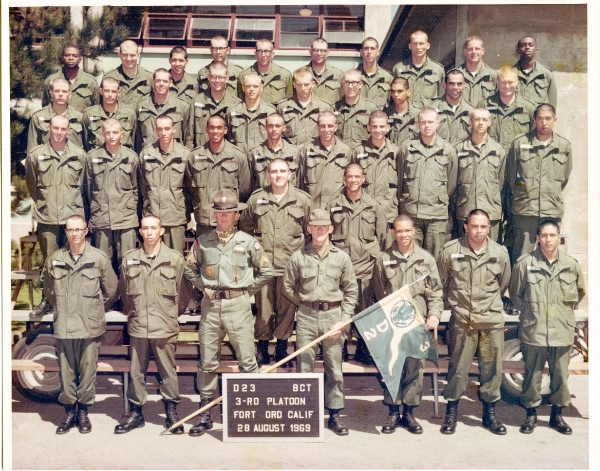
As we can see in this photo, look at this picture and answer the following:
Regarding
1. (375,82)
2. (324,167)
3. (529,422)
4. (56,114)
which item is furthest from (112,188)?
(529,422)

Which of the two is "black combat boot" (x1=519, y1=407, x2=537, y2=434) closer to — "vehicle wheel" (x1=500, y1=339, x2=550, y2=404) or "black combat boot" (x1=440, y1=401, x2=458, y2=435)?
"vehicle wheel" (x1=500, y1=339, x2=550, y2=404)

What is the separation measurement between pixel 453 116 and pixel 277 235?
2.37 metres

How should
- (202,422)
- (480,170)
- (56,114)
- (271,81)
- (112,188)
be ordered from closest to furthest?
1. (202,422)
2. (112,188)
3. (480,170)
4. (56,114)
5. (271,81)

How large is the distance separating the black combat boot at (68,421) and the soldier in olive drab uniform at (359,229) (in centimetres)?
281

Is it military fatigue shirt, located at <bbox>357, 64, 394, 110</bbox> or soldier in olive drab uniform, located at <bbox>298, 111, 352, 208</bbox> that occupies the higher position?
military fatigue shirt, located at <bbox>357, 64, 394, 110</bbox>

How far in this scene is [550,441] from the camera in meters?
8.63

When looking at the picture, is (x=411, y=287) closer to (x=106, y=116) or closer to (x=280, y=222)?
(x=280, y=222)

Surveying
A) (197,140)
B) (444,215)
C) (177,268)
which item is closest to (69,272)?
(177,268)

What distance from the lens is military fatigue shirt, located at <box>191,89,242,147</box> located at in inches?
386

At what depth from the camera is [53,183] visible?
9.23 metres

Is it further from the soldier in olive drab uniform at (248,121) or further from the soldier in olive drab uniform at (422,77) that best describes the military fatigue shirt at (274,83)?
the soldier in olive drab uniform at (422,77)

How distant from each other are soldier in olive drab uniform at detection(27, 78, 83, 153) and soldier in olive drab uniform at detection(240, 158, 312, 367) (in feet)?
7.02

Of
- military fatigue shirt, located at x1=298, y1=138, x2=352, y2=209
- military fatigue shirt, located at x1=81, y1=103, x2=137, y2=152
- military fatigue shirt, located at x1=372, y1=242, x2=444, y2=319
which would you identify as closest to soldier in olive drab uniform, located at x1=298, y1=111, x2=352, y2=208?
military fatigue shirt, located at x1=298, y1=138, x2=352, y2=209

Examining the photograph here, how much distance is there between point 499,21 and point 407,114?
1.34 metres
